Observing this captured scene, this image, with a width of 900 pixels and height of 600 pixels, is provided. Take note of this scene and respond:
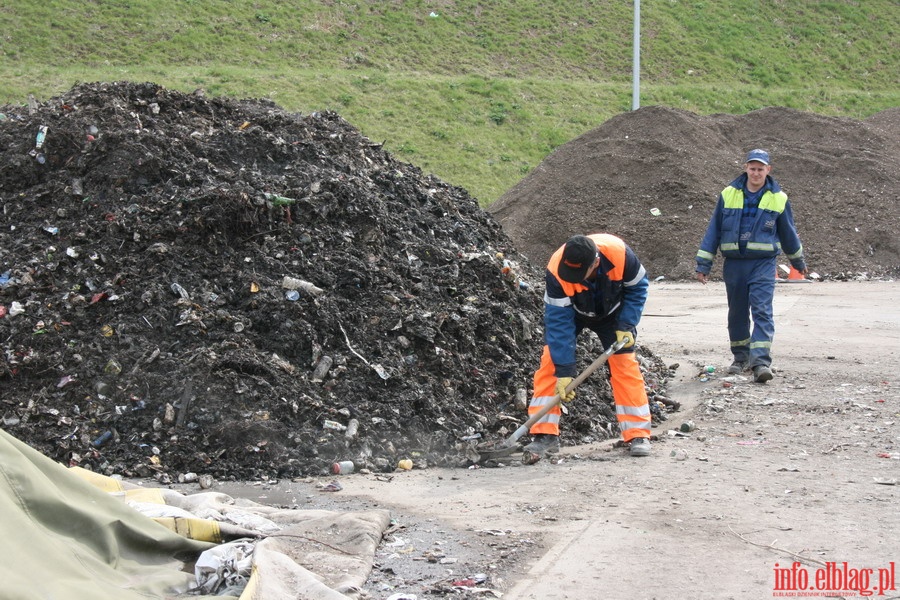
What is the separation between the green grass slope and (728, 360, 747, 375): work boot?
12362 mm

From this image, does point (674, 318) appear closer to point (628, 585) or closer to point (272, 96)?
point (628, 585)

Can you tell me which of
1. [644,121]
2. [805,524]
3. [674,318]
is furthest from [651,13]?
[805,524]

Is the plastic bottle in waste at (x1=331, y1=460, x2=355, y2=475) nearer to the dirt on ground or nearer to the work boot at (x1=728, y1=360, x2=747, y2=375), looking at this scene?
the dirt on ground

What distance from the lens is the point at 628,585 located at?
3.78m

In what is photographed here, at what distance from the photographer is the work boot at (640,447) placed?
573 centimetres

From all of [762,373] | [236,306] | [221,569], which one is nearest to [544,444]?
[236,306]

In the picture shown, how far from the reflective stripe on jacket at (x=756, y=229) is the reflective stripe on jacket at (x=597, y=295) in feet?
6.66

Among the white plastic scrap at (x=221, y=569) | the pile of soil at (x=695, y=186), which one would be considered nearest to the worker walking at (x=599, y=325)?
the white plastic scrap at (x=221, y=569)

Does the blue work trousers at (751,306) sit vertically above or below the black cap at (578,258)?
below

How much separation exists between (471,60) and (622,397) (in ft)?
76.8

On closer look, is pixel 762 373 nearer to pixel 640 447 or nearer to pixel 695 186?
pixel 640 447

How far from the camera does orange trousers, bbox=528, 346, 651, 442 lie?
578 cm

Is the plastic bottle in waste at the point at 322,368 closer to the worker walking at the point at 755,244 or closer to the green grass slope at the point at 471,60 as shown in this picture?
the worker walking at the point at 755,244

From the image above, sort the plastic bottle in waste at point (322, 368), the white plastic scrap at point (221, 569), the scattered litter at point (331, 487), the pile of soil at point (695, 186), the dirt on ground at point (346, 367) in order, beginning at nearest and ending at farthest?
1. the white plastic scrap at point (221, 569)
2. the dirt on ground at point (346, 367)
3. the scattered litter at point (331, 487)
4. the plastic bottle in waste at point (322, 368)
5. the pile of soil at point (695, 186)
